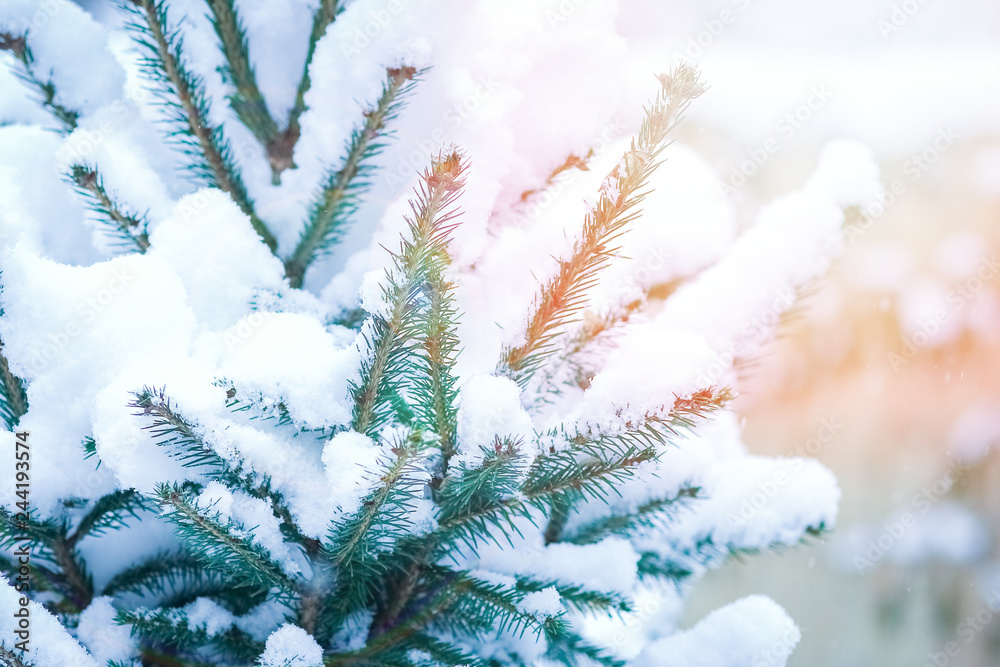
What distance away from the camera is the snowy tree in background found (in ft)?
1.63

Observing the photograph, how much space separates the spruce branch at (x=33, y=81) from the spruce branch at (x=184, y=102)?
0.13 m

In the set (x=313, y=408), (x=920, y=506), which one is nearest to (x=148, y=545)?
(x=313, y=408)

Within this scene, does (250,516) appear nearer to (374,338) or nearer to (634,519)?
(374,338)

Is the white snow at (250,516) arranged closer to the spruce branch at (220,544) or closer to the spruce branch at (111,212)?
the spruce branch at (220,544)

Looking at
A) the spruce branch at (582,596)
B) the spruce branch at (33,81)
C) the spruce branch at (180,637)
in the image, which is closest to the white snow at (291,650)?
the spruce branch at (180,637)

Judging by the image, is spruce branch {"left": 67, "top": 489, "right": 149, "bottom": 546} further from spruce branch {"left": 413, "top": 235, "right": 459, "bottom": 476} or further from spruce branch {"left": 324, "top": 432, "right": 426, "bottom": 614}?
spruce branch {"left": 413, "top": 235, "right": 459, "bottom": 476}

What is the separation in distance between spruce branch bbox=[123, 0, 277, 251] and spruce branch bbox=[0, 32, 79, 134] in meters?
0.13

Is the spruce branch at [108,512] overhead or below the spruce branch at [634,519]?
below

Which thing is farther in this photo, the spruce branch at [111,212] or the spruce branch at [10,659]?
the spruce branch at [111,212]

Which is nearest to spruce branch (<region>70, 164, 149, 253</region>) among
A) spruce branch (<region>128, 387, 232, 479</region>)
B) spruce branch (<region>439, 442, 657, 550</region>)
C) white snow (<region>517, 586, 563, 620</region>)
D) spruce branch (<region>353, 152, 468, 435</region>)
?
spruce branch (<region>128, 387, 232, 479</region>)

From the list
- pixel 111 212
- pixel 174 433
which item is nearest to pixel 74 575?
pixel 174 433

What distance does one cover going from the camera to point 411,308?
1.46 feet

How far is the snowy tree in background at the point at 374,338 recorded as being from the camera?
0.50 m

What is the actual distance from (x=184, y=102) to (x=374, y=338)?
48 centimetres
